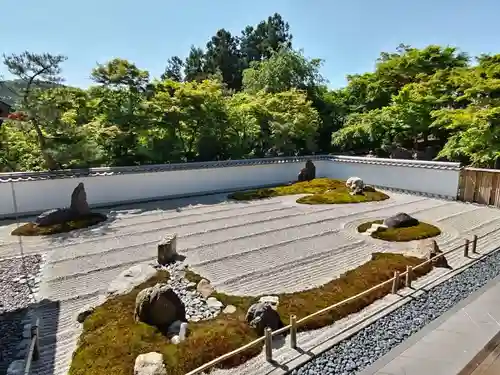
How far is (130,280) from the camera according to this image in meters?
7.02

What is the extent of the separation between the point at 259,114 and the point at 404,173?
8077 mm

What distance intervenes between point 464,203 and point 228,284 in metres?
11.6

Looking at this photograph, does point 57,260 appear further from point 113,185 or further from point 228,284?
point 113,185

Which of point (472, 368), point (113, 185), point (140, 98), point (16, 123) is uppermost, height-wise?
point (140, 98)

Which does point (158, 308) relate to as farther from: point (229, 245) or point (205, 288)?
point (229, 245)

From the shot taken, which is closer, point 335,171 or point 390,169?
point 390,169

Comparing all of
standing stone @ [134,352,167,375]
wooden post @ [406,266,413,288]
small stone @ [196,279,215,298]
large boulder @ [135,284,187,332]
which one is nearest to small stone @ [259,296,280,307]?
small stone @ [196,279,215,298]

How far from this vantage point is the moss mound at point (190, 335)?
469 cm

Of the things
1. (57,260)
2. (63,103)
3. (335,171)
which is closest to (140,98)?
(63,103)

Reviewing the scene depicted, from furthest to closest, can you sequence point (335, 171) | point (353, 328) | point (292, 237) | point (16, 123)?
1. point (335, 171)
2. point (16, 123)
3. point (292, 237)
4. point (353, 328)

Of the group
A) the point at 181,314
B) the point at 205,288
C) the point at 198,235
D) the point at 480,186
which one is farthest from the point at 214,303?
the point at 480,186

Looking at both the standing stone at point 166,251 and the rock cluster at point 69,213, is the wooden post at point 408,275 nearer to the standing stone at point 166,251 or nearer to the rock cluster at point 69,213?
the standing stone at point 166,251

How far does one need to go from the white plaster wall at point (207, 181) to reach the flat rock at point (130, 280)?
788 cm

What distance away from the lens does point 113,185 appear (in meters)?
14.6
